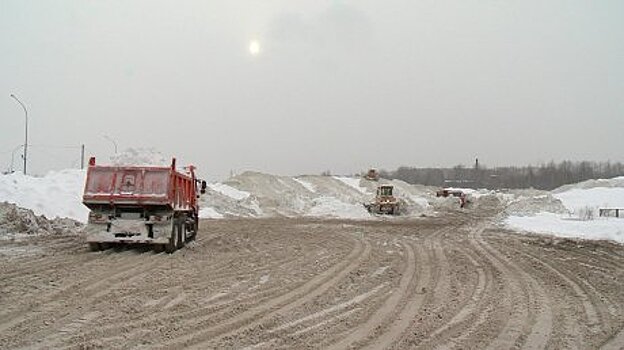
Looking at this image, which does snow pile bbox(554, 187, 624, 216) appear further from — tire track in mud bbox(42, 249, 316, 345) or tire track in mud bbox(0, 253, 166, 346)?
tire track in mud bbox(42, 249, 316, 345)

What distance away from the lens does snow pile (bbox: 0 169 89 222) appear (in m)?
24.1

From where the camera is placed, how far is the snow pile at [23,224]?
19239mm

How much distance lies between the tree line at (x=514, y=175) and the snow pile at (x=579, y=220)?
294 feet

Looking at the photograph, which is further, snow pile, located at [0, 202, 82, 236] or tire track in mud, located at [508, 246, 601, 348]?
snow pile, located at [0, 202, 82, 236]

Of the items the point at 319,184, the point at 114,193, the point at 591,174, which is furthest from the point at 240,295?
the point at 591,174

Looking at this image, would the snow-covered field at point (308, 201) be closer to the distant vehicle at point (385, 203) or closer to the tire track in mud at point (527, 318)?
the distant vehicle at point (385, 203)

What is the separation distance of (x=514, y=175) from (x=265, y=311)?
16754 cm

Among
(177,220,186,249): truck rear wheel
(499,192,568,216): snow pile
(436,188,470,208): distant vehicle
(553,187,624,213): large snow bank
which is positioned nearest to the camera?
(177,220,186,249): truck rear wheel

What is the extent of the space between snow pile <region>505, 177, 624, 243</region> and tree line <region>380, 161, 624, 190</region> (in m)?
89.6

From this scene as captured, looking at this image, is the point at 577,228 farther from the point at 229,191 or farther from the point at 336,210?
the point at 229,191

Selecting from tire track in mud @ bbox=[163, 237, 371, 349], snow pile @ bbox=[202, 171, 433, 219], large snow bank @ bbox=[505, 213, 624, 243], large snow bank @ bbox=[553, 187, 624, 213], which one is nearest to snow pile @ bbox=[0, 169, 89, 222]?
snow pile @ bbox=[202, 171, 433, 219]

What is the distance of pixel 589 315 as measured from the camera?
8.85 m

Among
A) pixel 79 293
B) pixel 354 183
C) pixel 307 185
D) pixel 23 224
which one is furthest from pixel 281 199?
pixel 79 293

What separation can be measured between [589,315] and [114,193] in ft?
37.6
